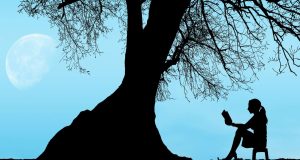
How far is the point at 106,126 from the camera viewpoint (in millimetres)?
9031

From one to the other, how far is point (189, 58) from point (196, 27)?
1231mm

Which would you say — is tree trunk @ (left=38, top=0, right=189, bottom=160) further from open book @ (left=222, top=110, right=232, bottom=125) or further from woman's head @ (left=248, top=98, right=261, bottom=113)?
woman's head @ (left=248, top=98, right=261, bottom=113)

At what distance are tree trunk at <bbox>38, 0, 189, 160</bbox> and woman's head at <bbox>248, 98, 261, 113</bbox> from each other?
6.60 ft

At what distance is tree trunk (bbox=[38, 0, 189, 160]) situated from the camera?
886 centimetres

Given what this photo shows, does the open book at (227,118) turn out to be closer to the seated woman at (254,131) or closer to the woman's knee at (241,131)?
the seated woman at (254,131)

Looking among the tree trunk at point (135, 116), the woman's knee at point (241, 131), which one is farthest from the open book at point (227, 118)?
the tree trunk at point (135, 116)

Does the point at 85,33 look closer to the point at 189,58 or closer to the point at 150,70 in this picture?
the point at 189,58

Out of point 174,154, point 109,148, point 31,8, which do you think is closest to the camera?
point 109,148

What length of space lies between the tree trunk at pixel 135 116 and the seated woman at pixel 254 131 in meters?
1.55

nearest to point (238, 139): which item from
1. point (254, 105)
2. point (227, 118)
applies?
point (227, 118)

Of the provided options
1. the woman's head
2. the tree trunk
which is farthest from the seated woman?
the tree trunk

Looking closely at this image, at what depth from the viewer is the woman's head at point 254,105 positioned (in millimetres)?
8508

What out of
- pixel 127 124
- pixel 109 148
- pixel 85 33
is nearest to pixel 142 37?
pixel 127 124

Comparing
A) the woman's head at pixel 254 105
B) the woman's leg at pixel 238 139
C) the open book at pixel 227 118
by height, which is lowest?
the woman's leg at pixel 238 139
